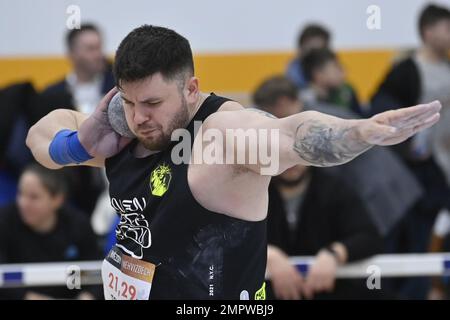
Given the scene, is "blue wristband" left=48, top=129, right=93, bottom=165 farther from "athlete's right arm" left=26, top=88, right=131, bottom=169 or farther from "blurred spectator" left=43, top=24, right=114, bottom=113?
"blurred spectator" left=43, top=24, right=114, bottom=113

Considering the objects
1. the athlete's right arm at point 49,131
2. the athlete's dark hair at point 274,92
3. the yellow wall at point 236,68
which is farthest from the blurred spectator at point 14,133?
the athlete's right arm at point 49,131

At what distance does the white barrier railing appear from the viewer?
5516 millimetres

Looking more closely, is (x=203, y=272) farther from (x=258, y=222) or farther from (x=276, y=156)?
(x=276, y=156)

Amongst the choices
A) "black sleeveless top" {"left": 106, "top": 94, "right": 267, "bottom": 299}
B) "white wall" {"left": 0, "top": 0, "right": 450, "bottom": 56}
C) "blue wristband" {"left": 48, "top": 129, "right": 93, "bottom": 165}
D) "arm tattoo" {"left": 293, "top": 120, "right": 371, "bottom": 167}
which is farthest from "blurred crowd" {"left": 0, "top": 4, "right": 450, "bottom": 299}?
"arm tattoo" {"left": 293, "top": 120, "right": 371, "bottom": 167}

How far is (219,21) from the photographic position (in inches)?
289

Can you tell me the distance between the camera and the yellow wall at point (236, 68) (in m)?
7.43

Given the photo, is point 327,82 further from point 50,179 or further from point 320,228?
point 50,179

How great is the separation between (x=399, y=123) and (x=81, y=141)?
1364 millimetres

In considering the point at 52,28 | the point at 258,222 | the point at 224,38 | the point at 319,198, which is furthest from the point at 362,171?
the point at 258,222

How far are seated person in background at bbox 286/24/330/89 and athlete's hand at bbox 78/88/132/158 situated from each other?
3.78 meters

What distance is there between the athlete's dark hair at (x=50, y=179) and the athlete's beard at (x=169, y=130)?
2573mm

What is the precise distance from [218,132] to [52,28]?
4105mm

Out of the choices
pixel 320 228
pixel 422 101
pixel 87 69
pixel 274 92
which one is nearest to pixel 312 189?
pixel 320 228

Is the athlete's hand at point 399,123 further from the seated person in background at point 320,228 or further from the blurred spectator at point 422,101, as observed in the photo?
the blurred spectator at point 422,101
